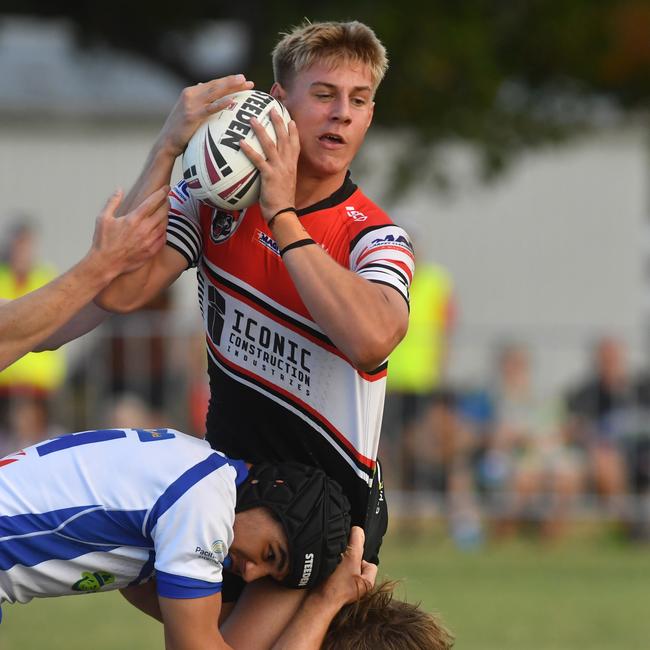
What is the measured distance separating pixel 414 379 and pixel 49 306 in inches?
310

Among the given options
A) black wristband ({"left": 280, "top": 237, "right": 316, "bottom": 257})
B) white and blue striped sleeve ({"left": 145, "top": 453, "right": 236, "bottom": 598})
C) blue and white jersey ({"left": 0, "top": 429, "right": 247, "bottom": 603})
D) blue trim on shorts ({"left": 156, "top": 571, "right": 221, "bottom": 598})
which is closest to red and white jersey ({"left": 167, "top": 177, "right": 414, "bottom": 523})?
black wristband ({"left": 280, "top": 237, "right": 316, "bottom": 257})

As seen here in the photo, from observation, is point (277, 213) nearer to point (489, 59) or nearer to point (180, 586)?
point (180, 586)

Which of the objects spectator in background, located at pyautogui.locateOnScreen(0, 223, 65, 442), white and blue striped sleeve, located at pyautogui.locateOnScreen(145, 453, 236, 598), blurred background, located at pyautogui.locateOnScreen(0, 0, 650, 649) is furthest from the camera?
spectator in background, located at pyautogui.locateOnScreen(0, 223, 65, 442)

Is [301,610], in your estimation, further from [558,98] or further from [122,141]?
[122,141]

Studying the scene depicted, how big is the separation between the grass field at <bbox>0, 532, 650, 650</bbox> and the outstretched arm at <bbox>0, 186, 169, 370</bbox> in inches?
140

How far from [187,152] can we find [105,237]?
0.43 m

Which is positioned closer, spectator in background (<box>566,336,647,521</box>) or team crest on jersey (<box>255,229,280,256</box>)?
team crest on jersey (<box>255,229,280,256</box>)

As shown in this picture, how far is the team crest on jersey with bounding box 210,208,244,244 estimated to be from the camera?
18.0ft

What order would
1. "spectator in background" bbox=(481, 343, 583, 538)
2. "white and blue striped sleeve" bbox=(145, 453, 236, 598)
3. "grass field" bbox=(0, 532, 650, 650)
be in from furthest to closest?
"spectator in background" bbox=(481, 343, 583, 538) < "grass field" bbox=(0, 532, 650, 650) < "white and blue striped sleeve" bbox=(145, 453, 236, 598)

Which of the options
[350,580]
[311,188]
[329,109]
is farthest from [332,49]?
[350,580]

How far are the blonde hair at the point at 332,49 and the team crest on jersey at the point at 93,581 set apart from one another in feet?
6.21

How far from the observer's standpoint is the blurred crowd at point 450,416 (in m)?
12.8

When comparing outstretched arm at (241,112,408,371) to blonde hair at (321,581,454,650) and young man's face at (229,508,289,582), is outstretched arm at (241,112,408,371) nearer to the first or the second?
young man's face at (229,508,289,582)

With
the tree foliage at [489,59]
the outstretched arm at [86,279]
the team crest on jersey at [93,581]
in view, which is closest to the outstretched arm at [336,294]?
the outstretched arm at [86,279]
